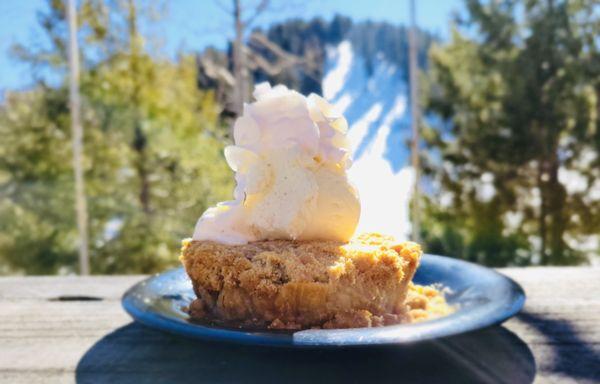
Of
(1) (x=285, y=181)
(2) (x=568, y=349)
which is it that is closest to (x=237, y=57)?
(1) (x=285, y=181)

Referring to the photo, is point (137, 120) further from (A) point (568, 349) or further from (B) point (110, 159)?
(A) point (568, 349)

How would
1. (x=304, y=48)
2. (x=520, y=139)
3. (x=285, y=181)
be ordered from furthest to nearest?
(x=304, y=48) → (x=520, y=139) → (x=285, y=181)

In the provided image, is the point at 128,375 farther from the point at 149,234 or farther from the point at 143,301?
the point at 149,234

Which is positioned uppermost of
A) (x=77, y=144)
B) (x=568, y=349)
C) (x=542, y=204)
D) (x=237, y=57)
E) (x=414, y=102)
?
(x=237, y=57)

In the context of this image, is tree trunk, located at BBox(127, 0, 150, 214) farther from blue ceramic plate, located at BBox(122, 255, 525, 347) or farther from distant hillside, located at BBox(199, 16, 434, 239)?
blue ceramic plate, located at BBox(122, 255, 525, 347)

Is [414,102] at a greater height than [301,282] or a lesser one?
greater

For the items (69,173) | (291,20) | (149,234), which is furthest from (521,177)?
(69,173)
